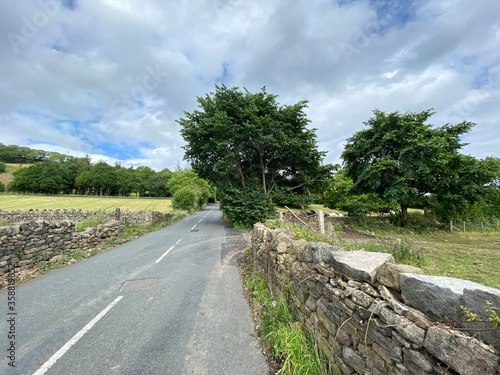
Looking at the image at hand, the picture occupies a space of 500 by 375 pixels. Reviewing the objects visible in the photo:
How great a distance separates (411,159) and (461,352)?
19905mm

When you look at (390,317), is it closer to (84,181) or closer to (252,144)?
(252,144)

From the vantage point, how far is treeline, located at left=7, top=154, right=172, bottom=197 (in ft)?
231

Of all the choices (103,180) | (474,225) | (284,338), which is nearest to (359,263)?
(284,338)

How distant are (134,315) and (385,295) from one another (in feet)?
15.2

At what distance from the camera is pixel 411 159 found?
56.9 feet

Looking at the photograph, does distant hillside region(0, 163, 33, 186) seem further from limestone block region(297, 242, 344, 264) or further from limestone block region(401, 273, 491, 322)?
limestone block region(401, 273, 491, 322)

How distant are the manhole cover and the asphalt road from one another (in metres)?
0.03

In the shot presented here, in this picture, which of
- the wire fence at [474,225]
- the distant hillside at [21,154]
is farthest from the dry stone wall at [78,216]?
the distant hillside at [21,154]

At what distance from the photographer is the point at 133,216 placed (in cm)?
2145

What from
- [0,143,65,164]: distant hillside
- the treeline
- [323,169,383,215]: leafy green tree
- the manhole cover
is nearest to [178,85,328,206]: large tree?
[323,169,383,215]: leafy green tree

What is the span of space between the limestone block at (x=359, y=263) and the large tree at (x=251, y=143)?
48.2 feet

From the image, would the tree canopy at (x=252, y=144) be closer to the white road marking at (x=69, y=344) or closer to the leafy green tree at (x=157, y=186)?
the white road marking at (x=69, y=344)

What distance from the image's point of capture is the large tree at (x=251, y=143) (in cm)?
1720

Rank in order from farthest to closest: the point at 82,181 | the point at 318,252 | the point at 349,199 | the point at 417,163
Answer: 1. the point at 82,181
2. the point at 349,199
3. the point at 417,163
4. the point at 318,252
